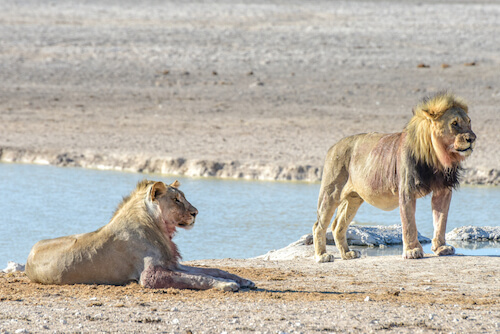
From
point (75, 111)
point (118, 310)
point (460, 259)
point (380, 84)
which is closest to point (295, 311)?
point (118, 310)

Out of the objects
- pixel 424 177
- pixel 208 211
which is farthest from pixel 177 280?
pixel 208 211

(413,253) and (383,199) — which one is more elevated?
(383,199)

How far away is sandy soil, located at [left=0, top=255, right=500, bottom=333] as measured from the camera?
17.5 ft

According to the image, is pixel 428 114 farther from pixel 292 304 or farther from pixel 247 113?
pixel 247 113

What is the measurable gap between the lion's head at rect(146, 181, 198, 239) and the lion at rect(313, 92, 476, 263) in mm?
2057

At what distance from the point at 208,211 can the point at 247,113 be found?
22.5 ft

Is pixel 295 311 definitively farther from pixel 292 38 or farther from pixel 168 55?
pixel 292 38

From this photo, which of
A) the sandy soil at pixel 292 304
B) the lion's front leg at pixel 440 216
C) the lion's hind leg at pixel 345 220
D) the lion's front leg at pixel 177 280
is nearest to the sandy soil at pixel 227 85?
the lion's hind leg at pixel 345 220

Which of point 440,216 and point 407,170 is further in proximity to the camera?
point 440,216

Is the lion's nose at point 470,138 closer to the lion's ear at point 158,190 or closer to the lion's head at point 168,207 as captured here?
the lion's head at point 168,207

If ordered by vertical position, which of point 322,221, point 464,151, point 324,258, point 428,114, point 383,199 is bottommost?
point 324,258

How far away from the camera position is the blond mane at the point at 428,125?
25.2ft

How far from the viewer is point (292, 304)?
593 cm

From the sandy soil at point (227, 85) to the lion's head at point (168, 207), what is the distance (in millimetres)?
7133
